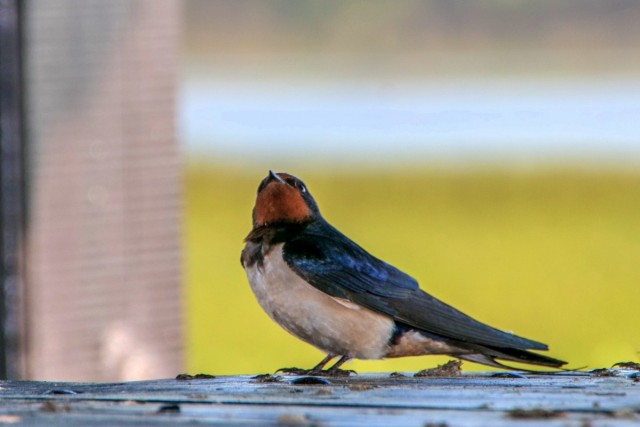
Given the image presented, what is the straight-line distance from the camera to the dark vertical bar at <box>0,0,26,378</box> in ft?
21.4

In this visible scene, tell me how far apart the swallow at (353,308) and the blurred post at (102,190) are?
63.3 inches

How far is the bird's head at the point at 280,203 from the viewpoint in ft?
18.0

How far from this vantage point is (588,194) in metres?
16.5

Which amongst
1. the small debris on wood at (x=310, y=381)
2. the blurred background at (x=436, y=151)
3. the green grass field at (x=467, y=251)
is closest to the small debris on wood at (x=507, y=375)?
the small debris on wood at (x=310, y=381)

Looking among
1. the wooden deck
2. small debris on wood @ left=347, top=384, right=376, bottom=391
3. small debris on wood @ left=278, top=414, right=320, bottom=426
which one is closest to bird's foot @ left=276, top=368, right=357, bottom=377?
the wooden deck

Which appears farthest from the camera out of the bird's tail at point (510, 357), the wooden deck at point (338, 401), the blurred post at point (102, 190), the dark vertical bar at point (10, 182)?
the blurred post at point (102, 190)

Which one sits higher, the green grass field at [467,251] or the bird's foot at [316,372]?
the green grass field at [467,251]

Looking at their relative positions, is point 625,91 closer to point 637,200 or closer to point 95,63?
point 637,200

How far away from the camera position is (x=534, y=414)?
11.2ft

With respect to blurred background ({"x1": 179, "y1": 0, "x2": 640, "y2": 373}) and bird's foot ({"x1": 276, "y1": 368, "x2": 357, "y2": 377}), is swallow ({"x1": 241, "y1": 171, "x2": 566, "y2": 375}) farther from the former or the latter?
blurred background ({"x1": 179, "y1": 0, "x2": 640, "y2": 373})

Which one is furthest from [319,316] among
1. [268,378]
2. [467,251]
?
[467,251]

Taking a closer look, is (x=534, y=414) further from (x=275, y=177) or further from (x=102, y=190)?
(x=102, y=190)

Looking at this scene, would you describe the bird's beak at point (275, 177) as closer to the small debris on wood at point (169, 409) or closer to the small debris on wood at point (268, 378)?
the small debris on wood at point (268, 378)

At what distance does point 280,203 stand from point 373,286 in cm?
48
